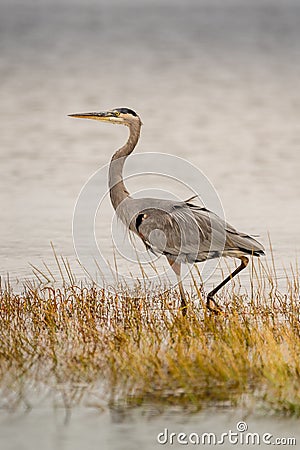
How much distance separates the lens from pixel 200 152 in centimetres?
2184

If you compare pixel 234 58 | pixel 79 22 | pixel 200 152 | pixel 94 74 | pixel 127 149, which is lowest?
pixel 127 149

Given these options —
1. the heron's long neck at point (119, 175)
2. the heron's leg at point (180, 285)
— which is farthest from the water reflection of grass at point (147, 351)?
the heron's long neck at point (119, 175)

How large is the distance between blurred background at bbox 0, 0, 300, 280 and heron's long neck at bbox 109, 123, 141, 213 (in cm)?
145

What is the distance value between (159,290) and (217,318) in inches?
46.8

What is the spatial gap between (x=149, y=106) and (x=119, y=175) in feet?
69.4

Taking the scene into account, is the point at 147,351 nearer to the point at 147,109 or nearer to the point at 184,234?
the point at 184,234

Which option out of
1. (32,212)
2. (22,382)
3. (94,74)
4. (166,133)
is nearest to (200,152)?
(166,133)

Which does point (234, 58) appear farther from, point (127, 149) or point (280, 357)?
point (280, 357)

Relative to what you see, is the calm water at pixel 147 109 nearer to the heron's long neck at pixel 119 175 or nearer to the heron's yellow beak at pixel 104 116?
the heron's long neck at pixel 119 175

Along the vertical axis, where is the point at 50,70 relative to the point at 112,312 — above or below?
above

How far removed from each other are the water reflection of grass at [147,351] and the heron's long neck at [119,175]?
35.6 inches

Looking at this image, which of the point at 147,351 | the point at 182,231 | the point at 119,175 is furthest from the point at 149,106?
the point at 147,351

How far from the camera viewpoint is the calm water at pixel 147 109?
14.5 metres

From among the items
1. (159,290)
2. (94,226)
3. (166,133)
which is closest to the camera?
(159,290)
